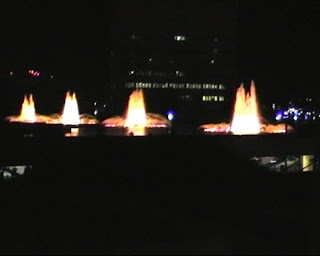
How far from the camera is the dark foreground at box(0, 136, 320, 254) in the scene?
7176 millimetres

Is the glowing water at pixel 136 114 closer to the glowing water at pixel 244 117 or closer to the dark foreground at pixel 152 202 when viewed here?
the glowing water at pixel 244 117

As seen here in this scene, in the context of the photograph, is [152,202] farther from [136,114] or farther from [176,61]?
[176,61]

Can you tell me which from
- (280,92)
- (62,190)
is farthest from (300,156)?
(280,92)

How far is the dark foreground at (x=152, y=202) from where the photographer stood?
7.18m

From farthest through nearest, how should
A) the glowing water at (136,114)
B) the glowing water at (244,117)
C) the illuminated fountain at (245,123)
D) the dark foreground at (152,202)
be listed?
the glowing water at (136,114)
the glowing water at (244,117)
the illuminated fountain at (245,123)
the dark foreground at (152,202)

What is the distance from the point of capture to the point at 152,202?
10.1 metres

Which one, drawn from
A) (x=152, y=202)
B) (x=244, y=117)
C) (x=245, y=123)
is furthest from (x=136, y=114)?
(x=152, y=202)

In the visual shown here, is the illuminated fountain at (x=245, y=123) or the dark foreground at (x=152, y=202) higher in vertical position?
the illuminated fountain at (x=245, y=123)

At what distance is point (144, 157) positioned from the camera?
53.2 ft

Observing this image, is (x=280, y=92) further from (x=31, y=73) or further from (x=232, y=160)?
(x=232, y=160)

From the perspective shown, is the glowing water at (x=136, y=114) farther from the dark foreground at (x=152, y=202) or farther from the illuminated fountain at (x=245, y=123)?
the dark foreground at (x=152, y=202)

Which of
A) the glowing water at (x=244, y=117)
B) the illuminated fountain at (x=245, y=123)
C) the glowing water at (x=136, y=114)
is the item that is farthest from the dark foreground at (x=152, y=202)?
the glowing water at (x=136, y=114)

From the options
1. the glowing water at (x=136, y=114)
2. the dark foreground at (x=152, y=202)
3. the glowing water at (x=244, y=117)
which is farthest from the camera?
the glowing water at (x=136, y=114)

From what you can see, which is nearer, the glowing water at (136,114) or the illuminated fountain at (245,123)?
the illuminated fountain at (245,123)
